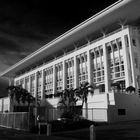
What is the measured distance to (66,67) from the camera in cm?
7150

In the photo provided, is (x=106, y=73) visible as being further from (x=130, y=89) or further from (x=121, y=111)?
(x=121, y=111)

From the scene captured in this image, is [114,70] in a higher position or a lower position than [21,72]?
lower

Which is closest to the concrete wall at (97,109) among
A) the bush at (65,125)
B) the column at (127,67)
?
the bush at (65,125)

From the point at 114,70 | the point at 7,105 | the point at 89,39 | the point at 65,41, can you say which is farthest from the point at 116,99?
the point at 7,105

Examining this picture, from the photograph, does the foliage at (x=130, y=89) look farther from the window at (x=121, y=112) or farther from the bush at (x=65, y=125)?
the bush at (x=65, y=125)

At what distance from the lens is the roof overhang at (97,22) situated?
4759cm

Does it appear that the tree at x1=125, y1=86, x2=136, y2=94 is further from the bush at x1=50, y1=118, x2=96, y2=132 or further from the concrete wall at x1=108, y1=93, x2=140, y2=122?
the bush at x1=50, y1=118, x2=96, y2=132

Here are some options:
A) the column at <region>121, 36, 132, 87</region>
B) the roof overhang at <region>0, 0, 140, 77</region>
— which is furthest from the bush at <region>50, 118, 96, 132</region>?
the roof overhang at <region>0, 0, 140, 77</region>

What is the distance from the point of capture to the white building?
4359cm

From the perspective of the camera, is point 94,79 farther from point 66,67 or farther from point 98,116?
point 98,116

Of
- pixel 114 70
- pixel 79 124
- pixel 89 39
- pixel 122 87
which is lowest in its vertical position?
pixel 79 124

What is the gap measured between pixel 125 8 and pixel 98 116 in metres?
25.6

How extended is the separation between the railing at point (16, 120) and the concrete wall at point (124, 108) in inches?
708

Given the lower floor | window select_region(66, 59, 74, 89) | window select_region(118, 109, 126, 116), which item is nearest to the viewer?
the lower floor
